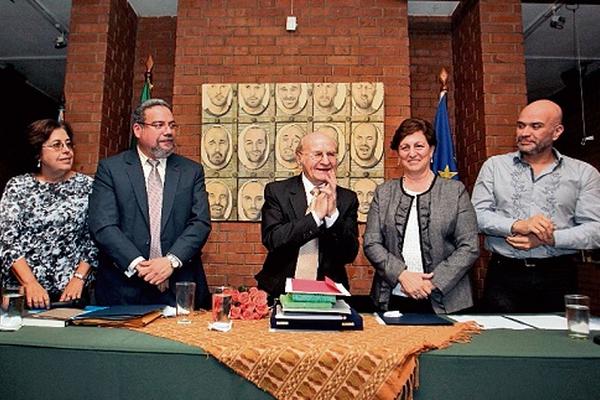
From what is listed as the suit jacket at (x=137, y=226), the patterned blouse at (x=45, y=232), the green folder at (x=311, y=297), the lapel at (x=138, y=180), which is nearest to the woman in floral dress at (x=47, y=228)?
the patterned blouse at (x=45, y=232)

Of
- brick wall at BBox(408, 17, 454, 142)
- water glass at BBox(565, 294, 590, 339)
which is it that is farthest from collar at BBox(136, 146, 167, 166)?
brick wall at BBox(408, 17, 454, 142)

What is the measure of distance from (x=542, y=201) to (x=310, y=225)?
124cm

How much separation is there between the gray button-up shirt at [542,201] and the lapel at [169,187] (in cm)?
153

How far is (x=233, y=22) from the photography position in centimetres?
375

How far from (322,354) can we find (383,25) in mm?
3246

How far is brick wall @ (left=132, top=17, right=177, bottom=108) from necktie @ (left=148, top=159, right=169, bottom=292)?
7.44 ft

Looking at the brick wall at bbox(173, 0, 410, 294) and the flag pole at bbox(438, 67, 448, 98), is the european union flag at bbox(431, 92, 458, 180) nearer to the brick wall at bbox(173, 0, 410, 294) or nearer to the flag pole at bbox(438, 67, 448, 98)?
the flag pole at bbox(438, 67, 448, 98)

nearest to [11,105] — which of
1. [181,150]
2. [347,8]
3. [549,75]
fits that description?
[181,150]

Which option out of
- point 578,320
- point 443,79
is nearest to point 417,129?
point 578,320

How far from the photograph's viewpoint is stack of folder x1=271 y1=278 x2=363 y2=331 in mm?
1362

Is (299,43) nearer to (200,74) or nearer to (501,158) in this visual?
(200,74)

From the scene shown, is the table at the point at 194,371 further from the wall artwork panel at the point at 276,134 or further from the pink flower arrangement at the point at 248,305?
the wall artwork panel at the point at 276,134

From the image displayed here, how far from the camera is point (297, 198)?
217cm

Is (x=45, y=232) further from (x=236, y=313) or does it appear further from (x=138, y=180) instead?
(x=236, y=313)
